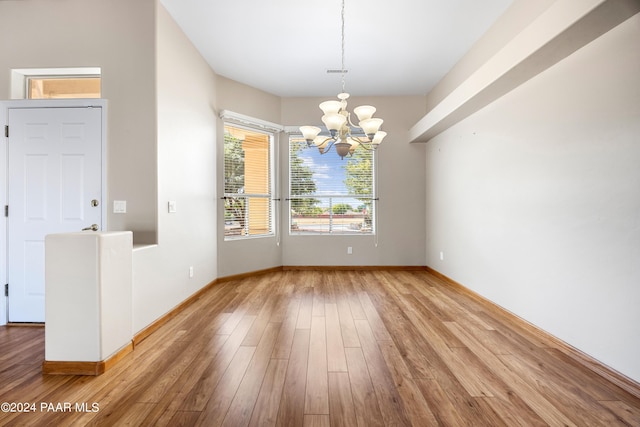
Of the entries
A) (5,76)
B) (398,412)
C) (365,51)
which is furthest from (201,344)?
(365,51)

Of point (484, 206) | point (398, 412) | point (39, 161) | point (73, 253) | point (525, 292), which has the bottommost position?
point (398, 412)

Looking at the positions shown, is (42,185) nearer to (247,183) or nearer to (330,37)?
(247,183)

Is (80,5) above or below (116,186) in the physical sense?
above

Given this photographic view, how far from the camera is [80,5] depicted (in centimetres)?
275

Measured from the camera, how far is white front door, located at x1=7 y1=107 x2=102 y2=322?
8.92 ft

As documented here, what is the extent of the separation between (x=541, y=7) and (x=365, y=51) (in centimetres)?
178

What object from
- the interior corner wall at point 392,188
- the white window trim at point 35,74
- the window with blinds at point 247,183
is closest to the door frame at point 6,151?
the white window trim at point 35,74

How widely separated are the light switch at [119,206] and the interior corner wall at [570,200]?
12.2 ft

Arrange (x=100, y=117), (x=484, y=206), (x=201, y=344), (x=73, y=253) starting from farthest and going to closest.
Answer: (x=484, y=206) → (x=100, y=117) → (x=201, y=344) → (x=73, y=253)

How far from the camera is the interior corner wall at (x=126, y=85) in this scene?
8.91ft

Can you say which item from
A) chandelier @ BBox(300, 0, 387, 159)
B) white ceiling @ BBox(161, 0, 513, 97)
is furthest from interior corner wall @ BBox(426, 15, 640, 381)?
chandelier @ BBox(300, 0, 387, 159)

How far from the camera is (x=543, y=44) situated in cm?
208

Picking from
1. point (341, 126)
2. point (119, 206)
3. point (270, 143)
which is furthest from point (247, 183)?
point (341, 126)

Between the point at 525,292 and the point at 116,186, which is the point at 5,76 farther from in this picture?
the point at 525,292
